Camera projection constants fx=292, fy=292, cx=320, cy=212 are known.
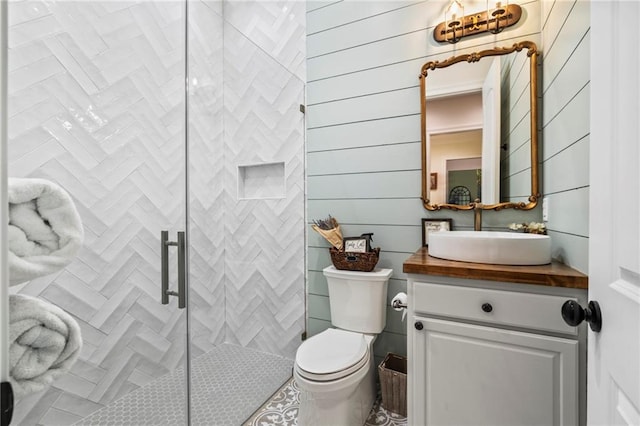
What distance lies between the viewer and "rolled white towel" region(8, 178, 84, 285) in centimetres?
39

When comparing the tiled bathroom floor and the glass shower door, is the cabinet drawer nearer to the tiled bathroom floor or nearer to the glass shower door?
the tiled bathroom floor

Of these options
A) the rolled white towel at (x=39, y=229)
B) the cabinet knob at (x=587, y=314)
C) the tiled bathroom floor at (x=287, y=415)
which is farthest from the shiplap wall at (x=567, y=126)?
the rolled white towel at (x=39, y=229)

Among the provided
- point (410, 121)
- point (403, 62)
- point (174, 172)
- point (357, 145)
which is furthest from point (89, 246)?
point (403, 62)

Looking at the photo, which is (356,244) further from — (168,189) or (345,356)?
(168,189)

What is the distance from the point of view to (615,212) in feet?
1.86

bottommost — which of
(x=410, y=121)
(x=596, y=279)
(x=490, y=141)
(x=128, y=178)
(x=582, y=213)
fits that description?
(x=596, y=279)

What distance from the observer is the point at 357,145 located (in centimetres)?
196

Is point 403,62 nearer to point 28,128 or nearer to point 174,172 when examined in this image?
point 174,172

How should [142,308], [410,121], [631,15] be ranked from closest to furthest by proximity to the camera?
[631,15] → [142,308] → [410,121]

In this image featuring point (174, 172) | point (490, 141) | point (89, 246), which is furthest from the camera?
point (490, 141)

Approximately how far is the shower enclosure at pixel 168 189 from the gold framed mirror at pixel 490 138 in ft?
2.94

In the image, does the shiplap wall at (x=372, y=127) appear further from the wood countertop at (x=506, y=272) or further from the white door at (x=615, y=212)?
the white door at (x=615, y=212)

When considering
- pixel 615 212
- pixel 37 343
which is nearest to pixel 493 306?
pixel 615 212

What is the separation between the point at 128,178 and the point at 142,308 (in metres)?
0.60
